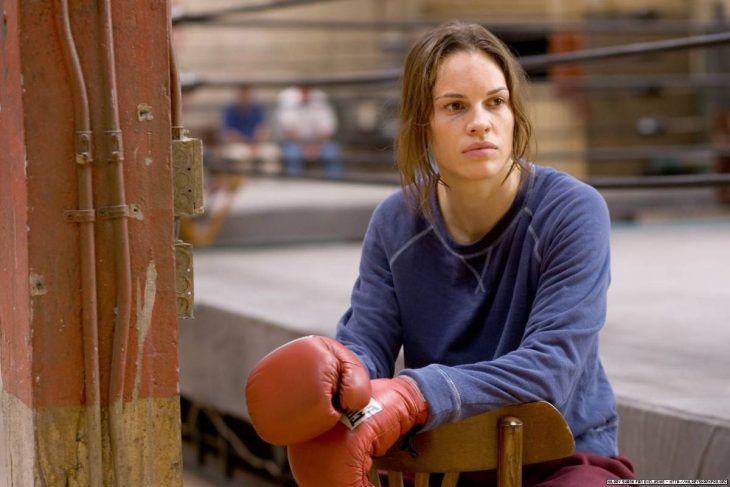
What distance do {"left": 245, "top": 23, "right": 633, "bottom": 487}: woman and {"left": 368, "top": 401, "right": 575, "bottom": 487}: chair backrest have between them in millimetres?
20

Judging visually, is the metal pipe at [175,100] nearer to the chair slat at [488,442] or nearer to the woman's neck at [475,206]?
the woman's neck at [475,206]

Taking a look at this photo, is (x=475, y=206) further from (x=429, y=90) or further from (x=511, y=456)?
(x=511, y=456)

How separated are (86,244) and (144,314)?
13 centimetres

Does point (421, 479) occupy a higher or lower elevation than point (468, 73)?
lower

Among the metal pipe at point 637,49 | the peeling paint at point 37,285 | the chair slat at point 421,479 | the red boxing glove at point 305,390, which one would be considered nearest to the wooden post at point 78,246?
the peeling paint at point 37,285

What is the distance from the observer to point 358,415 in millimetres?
1469

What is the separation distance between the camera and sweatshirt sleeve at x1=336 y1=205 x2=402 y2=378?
1.78 meters

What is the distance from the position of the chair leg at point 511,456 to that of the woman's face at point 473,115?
388 millimetres

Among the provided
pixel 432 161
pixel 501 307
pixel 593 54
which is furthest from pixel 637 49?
pixel 501 307

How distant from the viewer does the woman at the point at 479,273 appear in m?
1.56

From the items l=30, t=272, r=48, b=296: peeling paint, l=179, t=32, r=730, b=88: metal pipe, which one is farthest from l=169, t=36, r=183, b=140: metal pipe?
l=179, t=32, r=730, b=88: metal pipe

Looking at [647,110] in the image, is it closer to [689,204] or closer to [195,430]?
[689,204]

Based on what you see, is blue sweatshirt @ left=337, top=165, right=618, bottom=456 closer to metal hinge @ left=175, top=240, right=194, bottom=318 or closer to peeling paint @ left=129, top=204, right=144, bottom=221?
metal hinge @ left=175, top=240, right=194, bottom=318

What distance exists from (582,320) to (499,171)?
10.5 inches
